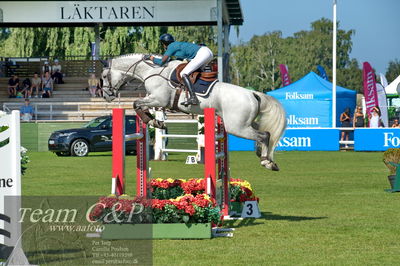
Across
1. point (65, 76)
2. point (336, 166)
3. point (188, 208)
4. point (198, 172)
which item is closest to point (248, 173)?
point (198, 172)

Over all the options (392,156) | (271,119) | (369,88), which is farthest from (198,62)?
(369,88)

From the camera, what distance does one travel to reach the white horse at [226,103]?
11453 millimetres

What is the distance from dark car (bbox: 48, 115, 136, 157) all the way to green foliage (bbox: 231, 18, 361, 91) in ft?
221

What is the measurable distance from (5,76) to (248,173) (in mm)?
25018

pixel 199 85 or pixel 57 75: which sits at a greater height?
pixel 57 75

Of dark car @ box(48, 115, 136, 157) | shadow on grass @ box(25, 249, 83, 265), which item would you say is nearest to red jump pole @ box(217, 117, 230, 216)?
shadow on grass @ box(25, 249, 83, 265)

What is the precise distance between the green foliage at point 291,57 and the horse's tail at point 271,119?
85556 mm

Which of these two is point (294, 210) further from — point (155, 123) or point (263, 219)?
point (155, 123)

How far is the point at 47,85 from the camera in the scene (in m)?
40.8

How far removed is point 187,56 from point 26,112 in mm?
25827

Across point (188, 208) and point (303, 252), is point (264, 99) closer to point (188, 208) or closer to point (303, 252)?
point (188, 208)

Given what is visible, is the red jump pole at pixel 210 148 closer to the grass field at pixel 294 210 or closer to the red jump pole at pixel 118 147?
the grass field at pixel 294 210

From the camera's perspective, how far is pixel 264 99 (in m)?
11.7

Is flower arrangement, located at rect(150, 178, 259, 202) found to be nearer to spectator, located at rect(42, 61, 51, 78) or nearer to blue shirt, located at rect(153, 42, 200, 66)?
blue shirt, located at rect(153, 42, 200, 66)
